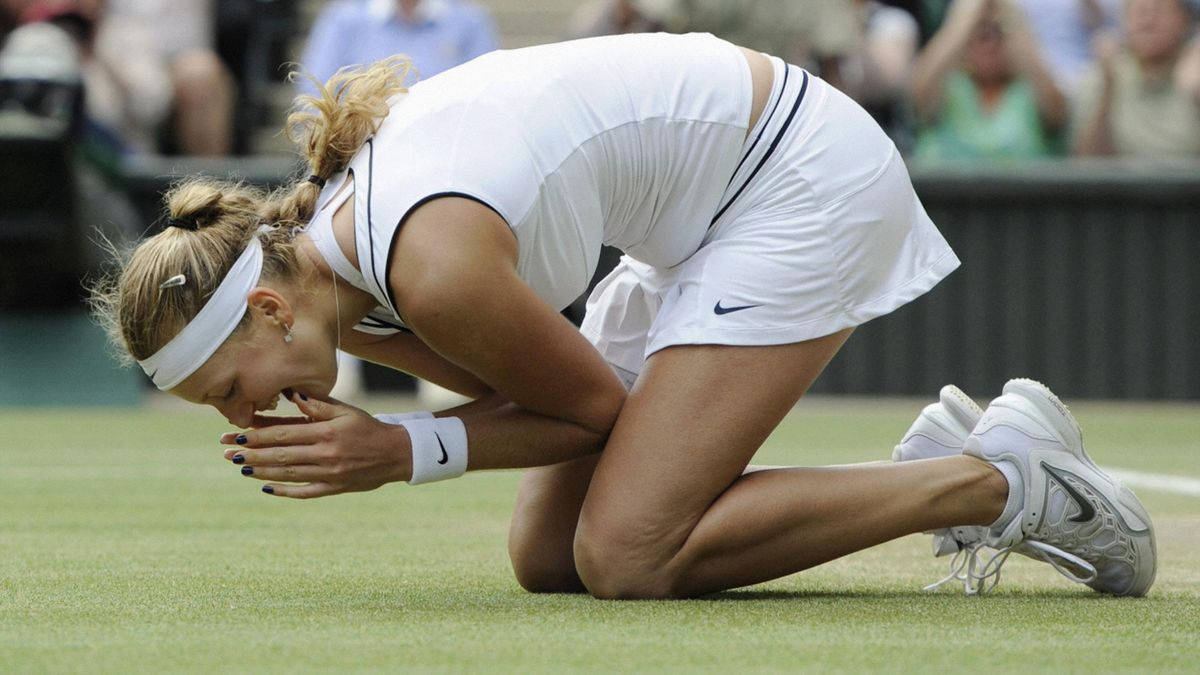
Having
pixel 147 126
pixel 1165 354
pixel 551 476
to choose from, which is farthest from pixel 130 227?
pixel 551 476

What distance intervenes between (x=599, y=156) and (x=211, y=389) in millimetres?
756

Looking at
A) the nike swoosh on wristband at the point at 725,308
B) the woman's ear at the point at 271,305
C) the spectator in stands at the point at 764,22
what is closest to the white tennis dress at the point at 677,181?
the nike swoosh on wristband at the point at 725,308

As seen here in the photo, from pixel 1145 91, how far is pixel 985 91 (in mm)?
772

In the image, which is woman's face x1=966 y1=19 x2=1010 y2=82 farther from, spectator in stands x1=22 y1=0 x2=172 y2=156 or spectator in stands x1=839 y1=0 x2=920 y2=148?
spectator in stands x1=22 y1=0 x2=172 y2=156

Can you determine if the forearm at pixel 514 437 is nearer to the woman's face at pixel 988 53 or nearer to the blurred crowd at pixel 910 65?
the blurred crowd at pixel 910 65

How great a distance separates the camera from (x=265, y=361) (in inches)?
123

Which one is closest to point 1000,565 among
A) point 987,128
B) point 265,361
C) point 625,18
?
point 265,361

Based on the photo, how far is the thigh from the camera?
10.8 ft

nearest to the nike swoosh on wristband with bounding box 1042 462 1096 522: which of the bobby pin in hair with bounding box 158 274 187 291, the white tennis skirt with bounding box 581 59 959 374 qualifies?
the white tennis skirt with bounding box 581 59 959 374

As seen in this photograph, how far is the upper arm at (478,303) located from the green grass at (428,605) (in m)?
0.41

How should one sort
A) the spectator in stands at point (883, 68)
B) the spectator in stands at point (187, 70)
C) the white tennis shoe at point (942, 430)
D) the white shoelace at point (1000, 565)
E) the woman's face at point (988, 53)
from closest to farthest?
the white shoelace at point (1000, 565)
the white tennis shoe at point (942, 430)
the woman's face at point (988, 53)
the spectator in stands at point (883, 68)
the spectator in stands at point (187, 70)

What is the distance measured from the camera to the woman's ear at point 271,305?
3.09 metres

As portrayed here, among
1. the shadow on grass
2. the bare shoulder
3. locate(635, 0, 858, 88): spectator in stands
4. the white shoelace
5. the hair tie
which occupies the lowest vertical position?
locate(635, 0, 858, 88): spectator in stands

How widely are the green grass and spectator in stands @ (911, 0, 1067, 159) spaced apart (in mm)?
4450
